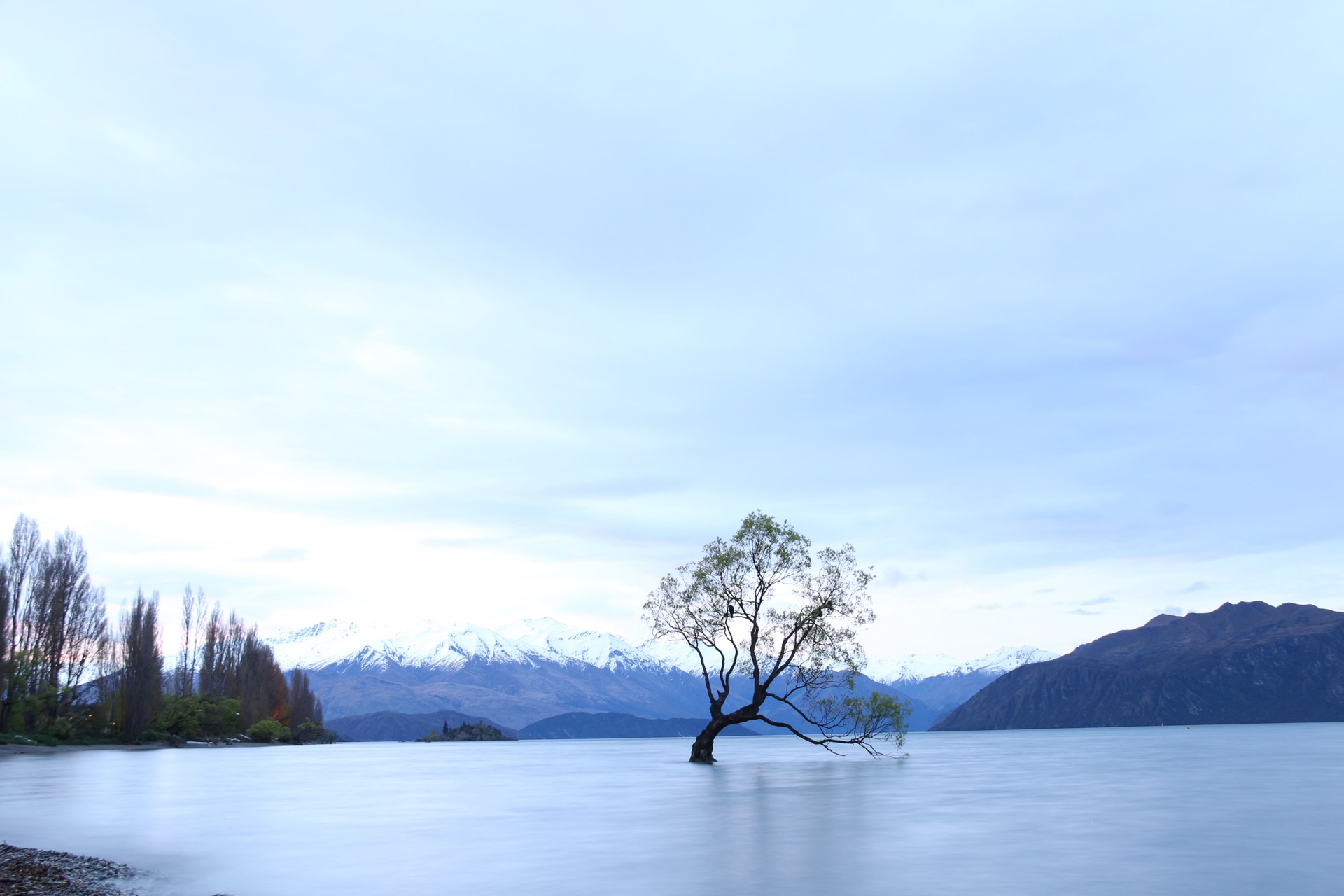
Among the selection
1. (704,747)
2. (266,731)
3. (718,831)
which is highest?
(718,831)

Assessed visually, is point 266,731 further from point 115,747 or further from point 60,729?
point 60,729

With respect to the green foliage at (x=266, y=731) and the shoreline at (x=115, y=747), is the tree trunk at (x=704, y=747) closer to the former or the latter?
the shoreline at (x=115, y=747)

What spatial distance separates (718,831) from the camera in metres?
32.0

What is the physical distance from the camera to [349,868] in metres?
25.4

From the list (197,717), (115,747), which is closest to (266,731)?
(197,717)

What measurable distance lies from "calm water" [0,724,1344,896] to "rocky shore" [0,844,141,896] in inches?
45.4

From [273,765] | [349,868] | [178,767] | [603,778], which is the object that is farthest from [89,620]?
[349,868]

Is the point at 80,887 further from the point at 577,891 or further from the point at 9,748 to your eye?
the point at 9,748

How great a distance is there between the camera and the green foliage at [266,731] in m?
168

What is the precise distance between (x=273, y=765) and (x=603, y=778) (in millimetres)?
39364

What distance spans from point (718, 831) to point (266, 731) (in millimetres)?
163003

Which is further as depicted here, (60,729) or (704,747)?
(60,729)

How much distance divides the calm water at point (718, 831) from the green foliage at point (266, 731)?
352ft

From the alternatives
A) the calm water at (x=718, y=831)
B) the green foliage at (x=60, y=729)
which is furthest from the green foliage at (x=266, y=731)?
the calm water at (x=718, y=831)
